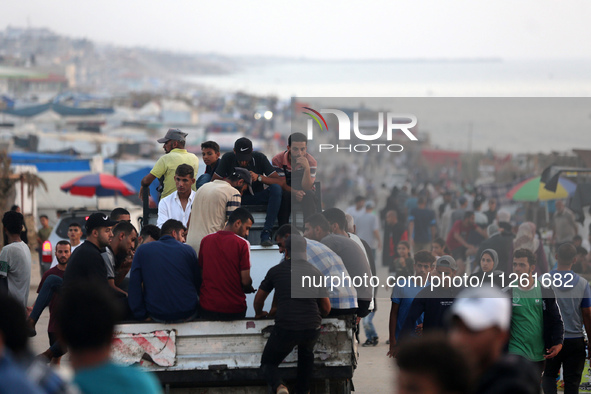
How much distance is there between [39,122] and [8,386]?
2993 inches

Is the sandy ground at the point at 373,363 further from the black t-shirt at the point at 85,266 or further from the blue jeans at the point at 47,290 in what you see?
the black t-shirt at the point at 85,266

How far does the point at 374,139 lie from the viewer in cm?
833

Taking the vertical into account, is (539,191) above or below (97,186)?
above

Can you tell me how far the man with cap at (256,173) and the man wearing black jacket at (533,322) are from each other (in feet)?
9.20

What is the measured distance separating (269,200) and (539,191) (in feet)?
29.5

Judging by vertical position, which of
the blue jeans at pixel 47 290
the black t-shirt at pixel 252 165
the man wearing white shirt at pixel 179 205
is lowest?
the blue jeans at pixel 47 290

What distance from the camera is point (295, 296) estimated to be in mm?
6836

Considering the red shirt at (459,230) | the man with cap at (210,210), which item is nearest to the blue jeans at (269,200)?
the man with cap at (210,210)

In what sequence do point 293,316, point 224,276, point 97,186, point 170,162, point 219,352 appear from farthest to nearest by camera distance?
point 97,186 → point 170,162 → point 224,276 → point 219,352 → point 293,316

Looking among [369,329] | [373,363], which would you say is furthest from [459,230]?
[373,363]

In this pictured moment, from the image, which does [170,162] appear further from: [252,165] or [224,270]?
[224,270]

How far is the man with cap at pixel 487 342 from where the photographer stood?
3.36m

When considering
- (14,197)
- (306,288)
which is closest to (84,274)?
(306,288)

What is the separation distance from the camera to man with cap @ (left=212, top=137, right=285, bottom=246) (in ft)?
28.7
